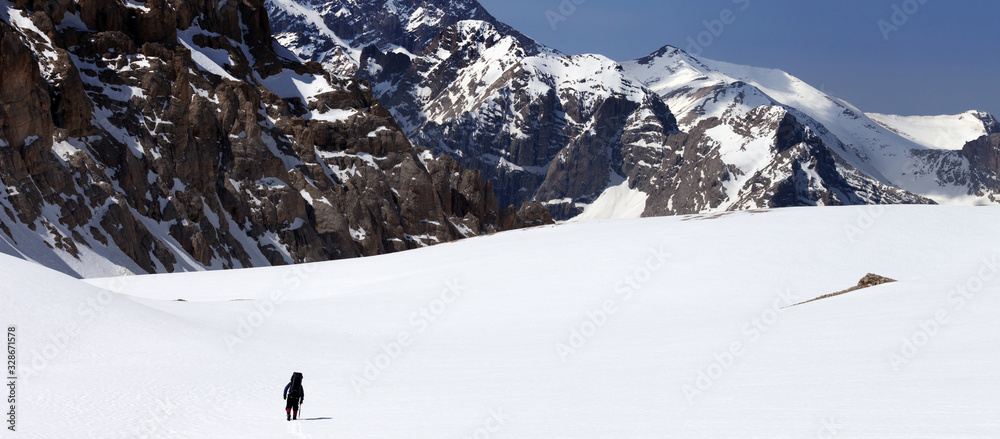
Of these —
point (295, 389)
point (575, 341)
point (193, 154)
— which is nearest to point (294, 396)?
point (295, 389)

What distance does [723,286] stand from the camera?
3078 centimetres

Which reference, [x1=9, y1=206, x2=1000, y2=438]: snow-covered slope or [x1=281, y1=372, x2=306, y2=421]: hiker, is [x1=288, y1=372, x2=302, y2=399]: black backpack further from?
[x1=9, y1=206, x2=1000, y2=438]: snow-covered slope

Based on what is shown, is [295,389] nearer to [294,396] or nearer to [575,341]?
[294,396]

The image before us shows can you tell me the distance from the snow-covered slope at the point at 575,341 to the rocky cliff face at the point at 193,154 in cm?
5143

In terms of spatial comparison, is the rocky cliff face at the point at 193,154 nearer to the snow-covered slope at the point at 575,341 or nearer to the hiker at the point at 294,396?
the snow-covered slope at the point at 575,341

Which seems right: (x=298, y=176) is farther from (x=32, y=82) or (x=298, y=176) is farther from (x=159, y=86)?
(x=32, y=82)

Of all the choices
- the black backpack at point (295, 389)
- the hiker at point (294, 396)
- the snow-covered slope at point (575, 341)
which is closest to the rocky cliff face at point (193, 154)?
the snow-covered slope at point (575, 341)

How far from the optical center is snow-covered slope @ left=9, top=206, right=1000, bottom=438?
15.1 m

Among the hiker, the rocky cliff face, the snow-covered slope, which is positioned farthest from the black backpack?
the rocky cliff face

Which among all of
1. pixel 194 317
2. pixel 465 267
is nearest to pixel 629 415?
pixel 194 317

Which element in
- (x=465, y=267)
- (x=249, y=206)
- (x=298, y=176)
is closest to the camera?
(x=465, y=267)

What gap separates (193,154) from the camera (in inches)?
4478

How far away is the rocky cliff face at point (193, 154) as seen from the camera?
88.3 meters

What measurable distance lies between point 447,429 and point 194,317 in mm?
15228
